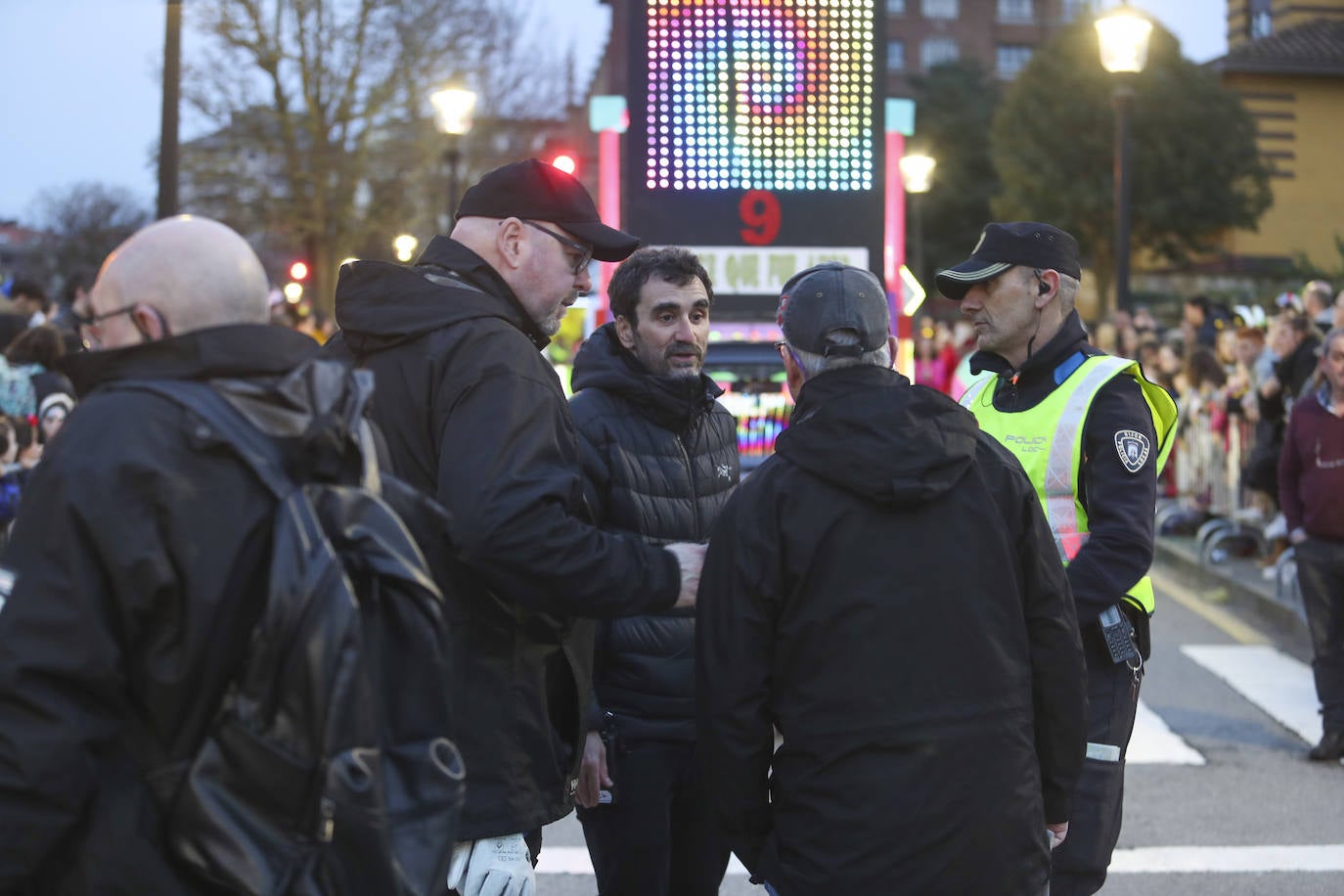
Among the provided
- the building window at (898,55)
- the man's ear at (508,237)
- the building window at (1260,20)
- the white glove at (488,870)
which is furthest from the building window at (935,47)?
the white glove at (488,870)

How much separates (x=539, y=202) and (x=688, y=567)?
852 mm

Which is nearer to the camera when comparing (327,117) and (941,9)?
(327,117)

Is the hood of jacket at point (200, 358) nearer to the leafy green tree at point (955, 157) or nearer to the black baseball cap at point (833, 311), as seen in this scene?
the black baseball cap at point (833, 311)

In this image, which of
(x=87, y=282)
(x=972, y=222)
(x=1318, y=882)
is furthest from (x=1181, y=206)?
(x=1318, y=882)

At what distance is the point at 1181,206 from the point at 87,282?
126ft

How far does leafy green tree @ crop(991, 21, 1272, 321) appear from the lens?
45406mm

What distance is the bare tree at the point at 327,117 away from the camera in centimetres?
3538

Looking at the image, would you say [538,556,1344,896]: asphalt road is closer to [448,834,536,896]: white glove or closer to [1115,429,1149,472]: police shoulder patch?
[1115,429,1149,472]: police shoulder patch

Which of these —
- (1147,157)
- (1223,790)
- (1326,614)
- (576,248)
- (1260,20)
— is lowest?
(1223,790)

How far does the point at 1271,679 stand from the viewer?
863 cm

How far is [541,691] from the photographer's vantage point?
3152 mm

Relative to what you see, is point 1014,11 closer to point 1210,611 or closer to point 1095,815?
point 1210,611

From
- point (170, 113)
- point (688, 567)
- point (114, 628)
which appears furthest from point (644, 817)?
point (170, 113)

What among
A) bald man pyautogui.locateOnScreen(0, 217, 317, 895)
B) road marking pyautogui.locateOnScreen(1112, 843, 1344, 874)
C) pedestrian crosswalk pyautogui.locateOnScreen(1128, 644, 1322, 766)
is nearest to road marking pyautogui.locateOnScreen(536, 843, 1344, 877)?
road marking pyautogui.locateOnScreen(1112, 843, 1344, 874)
